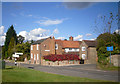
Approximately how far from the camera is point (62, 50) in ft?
153

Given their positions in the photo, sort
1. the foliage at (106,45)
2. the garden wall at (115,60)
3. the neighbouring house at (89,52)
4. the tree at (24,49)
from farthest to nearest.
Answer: the tree at (24,49)
the neighbouring house at (89,52)
the foliage at (106,45)
the garden wall at (115,60)

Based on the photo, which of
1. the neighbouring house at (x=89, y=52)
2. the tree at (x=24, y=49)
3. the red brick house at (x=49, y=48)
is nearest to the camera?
the neighbouring house at (x=89, y=52)

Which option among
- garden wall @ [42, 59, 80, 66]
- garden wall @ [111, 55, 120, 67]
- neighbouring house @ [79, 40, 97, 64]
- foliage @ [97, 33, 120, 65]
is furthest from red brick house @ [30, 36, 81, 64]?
garden wall @ [111, 55, 120, 67]

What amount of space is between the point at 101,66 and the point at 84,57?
59.7 feet

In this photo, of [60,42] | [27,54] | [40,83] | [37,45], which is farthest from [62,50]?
[40,83]

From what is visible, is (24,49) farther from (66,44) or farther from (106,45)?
(106,45)

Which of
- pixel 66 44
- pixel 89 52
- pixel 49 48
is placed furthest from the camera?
pixel 66 44

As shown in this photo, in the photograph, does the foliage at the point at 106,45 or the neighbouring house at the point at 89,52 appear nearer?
the foliage at the point at 106,45

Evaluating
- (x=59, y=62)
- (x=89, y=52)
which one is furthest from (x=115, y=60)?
(x=89, y=52)

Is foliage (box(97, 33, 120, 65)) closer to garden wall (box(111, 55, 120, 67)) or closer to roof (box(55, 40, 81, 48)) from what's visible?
garden wall (box(111, 55, 120, 67))

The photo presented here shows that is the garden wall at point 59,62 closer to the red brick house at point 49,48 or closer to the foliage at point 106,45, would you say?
the red brick house at point 49,48

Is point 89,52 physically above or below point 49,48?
below

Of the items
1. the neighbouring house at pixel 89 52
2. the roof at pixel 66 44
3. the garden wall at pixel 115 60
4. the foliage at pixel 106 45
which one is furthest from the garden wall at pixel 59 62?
the garden wall at pixel 115 60

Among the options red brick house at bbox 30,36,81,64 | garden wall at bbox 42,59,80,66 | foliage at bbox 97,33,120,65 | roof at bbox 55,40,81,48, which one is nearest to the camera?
foliage at bbox 97,33,120,65
